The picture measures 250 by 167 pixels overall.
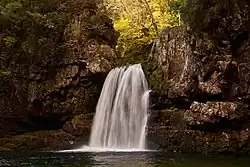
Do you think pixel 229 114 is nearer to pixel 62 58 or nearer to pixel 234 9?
pixel 234 9

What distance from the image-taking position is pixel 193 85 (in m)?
21.8

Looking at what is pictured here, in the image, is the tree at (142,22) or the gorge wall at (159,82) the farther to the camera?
the tree at (142,22)

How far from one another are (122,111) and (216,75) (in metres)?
6.98

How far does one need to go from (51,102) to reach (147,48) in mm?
10999

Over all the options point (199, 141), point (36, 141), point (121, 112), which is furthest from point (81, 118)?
point (199, 141)

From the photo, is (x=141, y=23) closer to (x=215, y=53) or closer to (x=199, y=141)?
(x=215, y=53)

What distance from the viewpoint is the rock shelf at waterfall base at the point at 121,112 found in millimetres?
23736

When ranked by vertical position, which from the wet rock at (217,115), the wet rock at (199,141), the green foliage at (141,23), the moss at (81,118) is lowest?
the wet rock at (199,141)

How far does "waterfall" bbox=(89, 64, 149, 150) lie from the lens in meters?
23.8

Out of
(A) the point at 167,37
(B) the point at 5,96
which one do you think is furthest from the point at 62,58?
(A) the point at 167,37

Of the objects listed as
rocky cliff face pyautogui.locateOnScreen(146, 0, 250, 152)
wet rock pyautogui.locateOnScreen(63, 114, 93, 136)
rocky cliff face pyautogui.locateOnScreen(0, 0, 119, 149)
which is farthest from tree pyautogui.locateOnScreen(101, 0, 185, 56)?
rocky cliff face pyautogui.locateOnScreen(146, 0, 250, 152)

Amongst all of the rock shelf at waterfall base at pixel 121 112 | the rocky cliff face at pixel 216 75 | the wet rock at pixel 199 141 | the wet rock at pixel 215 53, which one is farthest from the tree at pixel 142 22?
the wet rock at pixel 199 141

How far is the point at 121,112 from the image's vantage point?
24891mm

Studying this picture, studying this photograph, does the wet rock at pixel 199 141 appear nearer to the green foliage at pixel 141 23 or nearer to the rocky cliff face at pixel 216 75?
the rocky cliff face at pixel 216 75
